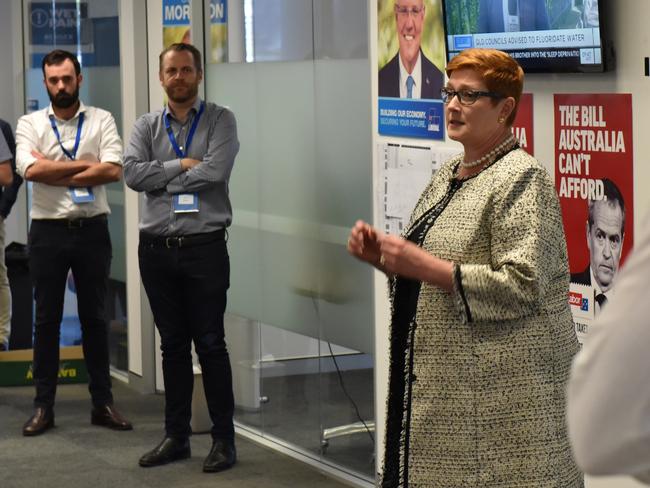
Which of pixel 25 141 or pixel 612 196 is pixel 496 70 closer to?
pixel 612 196

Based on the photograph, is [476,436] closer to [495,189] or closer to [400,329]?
[400,329]

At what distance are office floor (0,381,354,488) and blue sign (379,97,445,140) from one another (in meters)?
1.58

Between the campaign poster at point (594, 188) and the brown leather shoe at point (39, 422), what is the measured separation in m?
3.38

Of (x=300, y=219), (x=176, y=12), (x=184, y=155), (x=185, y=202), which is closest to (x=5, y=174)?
(x=176, y=12)

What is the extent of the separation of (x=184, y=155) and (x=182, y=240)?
1.28 feet

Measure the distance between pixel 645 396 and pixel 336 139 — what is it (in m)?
4.53

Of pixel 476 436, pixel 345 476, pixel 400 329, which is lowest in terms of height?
pixel 345 476

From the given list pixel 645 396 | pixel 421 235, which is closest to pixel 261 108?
pixel 421 235

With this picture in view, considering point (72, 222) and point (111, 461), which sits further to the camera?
point (72, 222)

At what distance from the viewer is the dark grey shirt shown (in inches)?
209

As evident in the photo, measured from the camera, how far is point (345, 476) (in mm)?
5469

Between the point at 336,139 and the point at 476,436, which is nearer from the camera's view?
the point at 476,436

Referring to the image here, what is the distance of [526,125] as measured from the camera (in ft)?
13.1

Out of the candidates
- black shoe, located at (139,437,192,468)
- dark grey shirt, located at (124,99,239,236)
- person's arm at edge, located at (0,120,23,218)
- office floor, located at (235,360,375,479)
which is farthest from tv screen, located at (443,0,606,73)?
person's arm at edge, located at (0,120,23,218)
